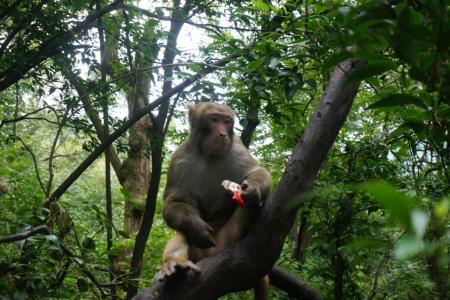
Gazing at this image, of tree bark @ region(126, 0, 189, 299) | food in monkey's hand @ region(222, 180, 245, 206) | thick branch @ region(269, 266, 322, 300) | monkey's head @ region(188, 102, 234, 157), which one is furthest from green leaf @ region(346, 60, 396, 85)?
tree bark @ region(126, 0, 189, 299)

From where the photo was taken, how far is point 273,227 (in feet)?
11.1

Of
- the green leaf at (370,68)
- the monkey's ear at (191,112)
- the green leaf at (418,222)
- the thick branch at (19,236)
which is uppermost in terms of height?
the monkey's ear at (191,112)

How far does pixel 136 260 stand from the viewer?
659cm

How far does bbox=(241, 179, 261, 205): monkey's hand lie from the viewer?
12.4ft

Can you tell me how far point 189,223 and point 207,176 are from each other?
0.74m

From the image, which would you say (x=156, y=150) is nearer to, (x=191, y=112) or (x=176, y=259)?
(x=191, y=112)

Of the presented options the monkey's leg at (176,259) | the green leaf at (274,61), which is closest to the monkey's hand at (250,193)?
the monkey's leg at (176,259)

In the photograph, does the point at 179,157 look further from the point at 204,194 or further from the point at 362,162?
the point at 362,162

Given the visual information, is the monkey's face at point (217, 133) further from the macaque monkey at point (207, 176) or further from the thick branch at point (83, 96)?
the thick branch at point (83, 96)

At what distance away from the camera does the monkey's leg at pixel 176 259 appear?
346cm

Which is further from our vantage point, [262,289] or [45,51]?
[45,51]

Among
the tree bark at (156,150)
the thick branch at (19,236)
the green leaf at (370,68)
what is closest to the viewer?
the green leaf at (370,68)

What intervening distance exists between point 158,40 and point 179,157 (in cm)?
190

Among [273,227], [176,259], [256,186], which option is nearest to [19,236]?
[176,259]
